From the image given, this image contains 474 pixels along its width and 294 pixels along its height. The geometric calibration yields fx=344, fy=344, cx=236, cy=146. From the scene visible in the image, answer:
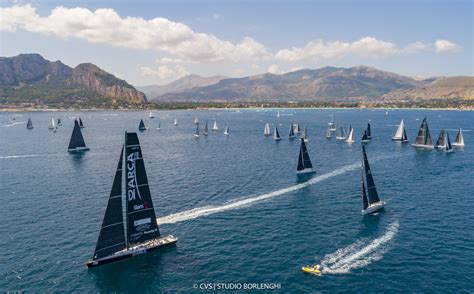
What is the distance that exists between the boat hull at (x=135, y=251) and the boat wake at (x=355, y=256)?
23.7 metres

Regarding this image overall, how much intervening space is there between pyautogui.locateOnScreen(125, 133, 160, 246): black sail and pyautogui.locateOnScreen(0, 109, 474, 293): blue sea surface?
3755 mm

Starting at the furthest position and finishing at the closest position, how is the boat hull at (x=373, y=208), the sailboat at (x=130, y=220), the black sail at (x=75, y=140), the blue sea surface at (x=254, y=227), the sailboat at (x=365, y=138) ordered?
the sailboat at (x=365, y=138)
the black sail at (x=75, y=140)
the boat hull at (x=373, y=208)
the sailboat at (x=130, y=220)
the blue sea surface at (x=254, y=227)

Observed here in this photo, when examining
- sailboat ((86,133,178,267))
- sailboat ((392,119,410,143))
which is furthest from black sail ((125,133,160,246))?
sailboat ((392,119,410,143))

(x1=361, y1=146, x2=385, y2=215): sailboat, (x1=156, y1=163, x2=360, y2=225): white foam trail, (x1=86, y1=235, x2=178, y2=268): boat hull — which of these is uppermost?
(x1=361, y1=146, x2=385, y2=215): sailboat

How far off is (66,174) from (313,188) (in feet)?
241

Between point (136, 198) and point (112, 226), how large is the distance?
5116 mm

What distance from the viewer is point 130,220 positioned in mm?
51562

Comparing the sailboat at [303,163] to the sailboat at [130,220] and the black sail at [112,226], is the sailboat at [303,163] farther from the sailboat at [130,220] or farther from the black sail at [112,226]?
the black sail at [112,226]

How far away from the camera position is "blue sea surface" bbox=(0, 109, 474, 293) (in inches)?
1821

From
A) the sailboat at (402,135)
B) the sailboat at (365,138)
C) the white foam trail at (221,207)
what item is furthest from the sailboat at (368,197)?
the sailboat at (402,135)

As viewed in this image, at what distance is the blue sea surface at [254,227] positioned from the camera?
4625cm

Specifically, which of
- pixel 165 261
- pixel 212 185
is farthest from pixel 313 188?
pixel 165 261

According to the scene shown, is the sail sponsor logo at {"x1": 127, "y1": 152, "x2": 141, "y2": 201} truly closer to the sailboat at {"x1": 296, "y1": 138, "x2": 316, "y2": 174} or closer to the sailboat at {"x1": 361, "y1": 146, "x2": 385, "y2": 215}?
the sailboat at {"x1": 361, "y1": 146, "x2": 385, "y2": 215}

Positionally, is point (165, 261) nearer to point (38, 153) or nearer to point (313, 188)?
point (313, 188)
